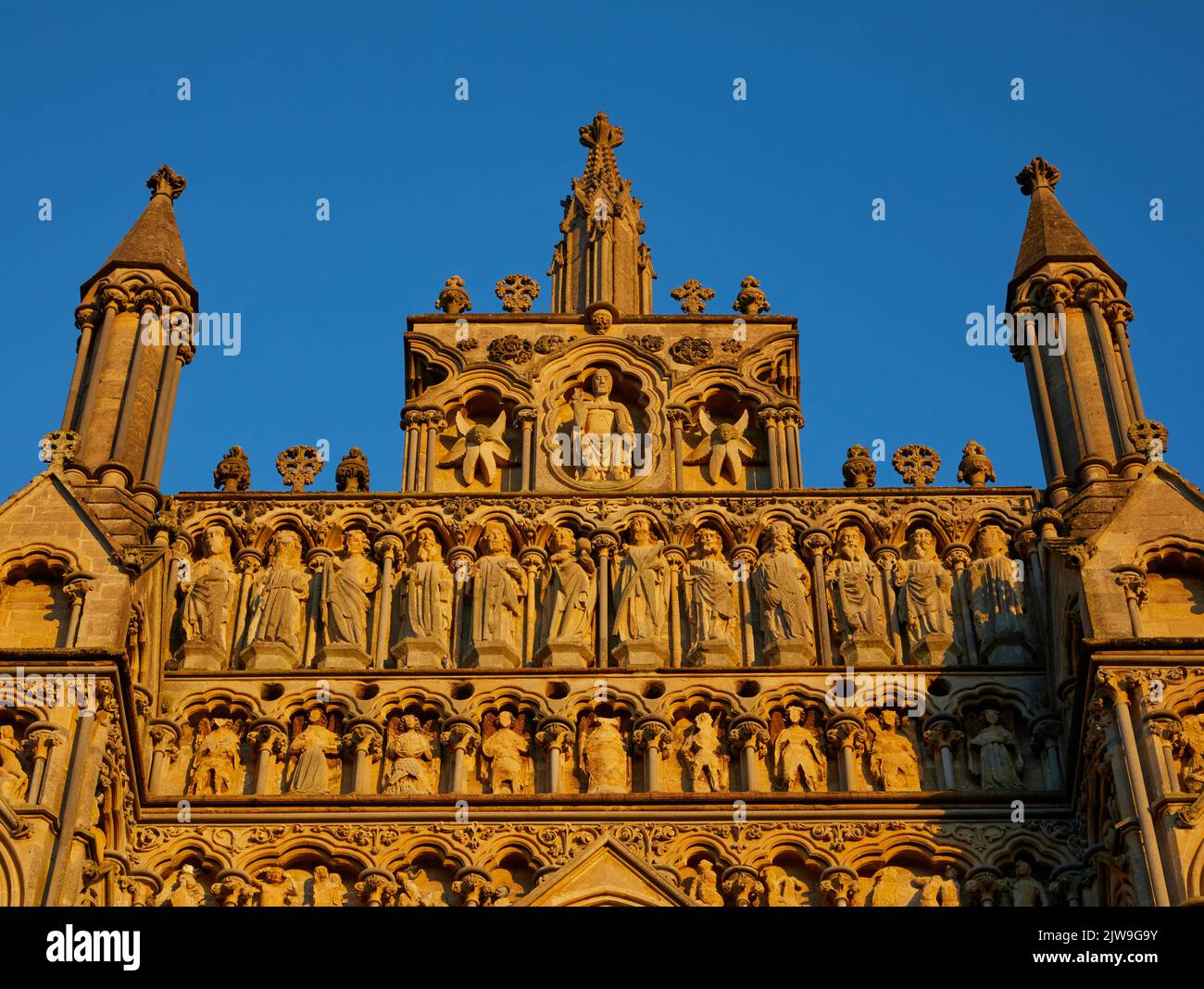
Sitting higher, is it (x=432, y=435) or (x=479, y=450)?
(x=432, y=435)

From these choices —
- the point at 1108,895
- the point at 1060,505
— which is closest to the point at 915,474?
the point at 1060,505

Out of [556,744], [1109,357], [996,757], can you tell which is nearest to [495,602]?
[556,744]

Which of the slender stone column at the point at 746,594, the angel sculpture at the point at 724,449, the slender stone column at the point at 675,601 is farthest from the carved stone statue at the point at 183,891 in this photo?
the angel sculpture at the point at 724,449

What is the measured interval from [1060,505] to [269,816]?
6602 millimetres

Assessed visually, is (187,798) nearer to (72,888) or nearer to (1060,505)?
(72,888)

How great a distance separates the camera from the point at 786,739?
68.2ft

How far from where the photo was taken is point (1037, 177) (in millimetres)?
25500

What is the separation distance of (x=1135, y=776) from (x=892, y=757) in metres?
2.38

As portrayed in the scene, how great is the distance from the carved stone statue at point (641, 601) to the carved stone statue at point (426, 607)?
4.38ft

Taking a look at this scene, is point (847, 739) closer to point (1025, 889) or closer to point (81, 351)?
point (1025, 889)

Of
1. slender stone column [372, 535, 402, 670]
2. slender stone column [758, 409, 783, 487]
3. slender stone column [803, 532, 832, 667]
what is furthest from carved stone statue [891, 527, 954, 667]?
slender stone column [372, 535, 402, 670]

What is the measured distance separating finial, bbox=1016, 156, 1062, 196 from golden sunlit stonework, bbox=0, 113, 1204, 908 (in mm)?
1177
